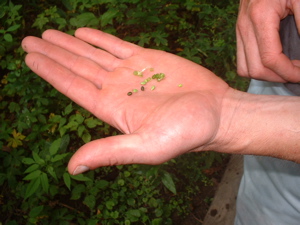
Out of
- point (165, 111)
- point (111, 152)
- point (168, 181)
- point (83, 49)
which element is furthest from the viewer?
point (168, 181)

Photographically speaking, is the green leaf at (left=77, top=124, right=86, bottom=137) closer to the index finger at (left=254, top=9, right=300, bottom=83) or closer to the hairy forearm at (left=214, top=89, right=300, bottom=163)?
the hairy forearm at (left=214, top=89, right=300, bottom=163)

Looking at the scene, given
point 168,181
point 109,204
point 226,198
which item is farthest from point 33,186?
point 226,198

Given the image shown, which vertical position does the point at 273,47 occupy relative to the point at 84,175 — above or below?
above

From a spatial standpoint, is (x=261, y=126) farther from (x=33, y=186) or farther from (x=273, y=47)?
(x=33, y=186)

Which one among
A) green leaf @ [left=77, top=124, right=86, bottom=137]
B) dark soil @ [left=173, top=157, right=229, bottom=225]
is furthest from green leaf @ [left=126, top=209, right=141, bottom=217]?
green leaf @ [left=77, top=124, right=86, bottom=137]

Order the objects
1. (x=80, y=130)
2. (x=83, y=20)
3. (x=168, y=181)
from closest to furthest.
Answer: (x=168, y=181) → (x=80, y=130) → (x=83, y=20)

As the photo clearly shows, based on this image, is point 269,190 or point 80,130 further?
point 80,130

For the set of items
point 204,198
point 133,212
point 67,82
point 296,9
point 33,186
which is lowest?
point 204,198
